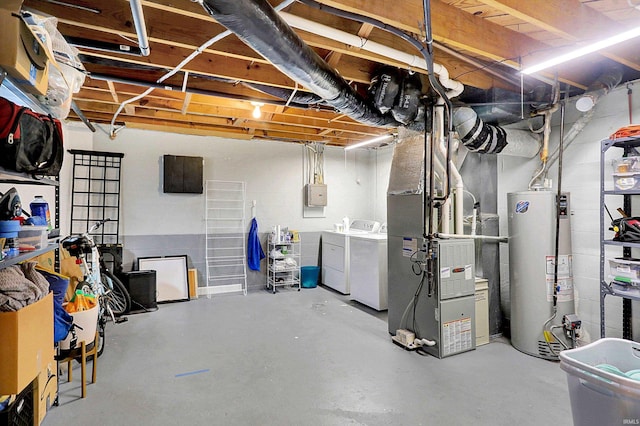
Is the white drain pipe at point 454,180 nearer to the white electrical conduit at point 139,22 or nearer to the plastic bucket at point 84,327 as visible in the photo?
the white electrical conduit at point 139,22

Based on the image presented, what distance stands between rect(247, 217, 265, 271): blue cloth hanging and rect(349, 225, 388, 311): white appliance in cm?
172

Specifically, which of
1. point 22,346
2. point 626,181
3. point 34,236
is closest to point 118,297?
point 34,236

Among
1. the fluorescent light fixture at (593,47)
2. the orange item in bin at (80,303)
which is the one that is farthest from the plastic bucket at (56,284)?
the fluorescent light fixture at (593,47)

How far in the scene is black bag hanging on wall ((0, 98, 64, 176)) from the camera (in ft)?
4.66

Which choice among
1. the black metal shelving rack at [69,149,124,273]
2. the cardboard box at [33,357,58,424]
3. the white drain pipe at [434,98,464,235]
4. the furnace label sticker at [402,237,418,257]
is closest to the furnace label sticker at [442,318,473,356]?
the furnace label sticker at [402,237,418,257]

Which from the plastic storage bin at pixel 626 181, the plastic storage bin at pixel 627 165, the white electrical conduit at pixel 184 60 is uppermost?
the white electrical conduit at pixel 184 60

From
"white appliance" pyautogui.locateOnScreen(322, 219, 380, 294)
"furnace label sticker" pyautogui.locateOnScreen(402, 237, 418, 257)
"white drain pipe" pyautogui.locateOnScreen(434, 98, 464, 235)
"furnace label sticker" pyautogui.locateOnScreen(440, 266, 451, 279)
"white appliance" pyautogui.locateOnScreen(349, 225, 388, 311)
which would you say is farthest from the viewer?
"white appliance" pyautogui.locateOnScreen(322, 219, 380, 294)

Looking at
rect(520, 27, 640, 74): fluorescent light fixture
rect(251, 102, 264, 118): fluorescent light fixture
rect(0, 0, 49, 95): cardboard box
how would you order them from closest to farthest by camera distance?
rect(0, 0, 49, 95): cardboard box < rect(520, 27, 640, 74): fluorescent light fixture < rect(251, 102, 264, 118): fluorescent light fixture

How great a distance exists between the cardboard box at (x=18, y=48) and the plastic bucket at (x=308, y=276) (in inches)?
195

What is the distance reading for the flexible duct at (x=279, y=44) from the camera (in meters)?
1.47

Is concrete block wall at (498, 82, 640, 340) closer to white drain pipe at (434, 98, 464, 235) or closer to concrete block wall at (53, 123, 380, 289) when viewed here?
white drain pipe at (434, 98, 464, 235)

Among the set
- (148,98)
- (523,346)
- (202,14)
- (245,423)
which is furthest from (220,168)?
(523,346)

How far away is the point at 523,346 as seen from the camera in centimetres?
327

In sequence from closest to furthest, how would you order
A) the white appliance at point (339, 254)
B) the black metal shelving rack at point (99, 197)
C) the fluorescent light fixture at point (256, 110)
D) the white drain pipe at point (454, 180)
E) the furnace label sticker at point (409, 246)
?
1. the white drain pipe at point (454, 180)
2. the furnace label sticker at point (409, 246)
3. the fluorescent light fixture at point (256, 110)
4. the black metal shelving rack at point (99, 197)
5. the white appliance at point (339, 254)
